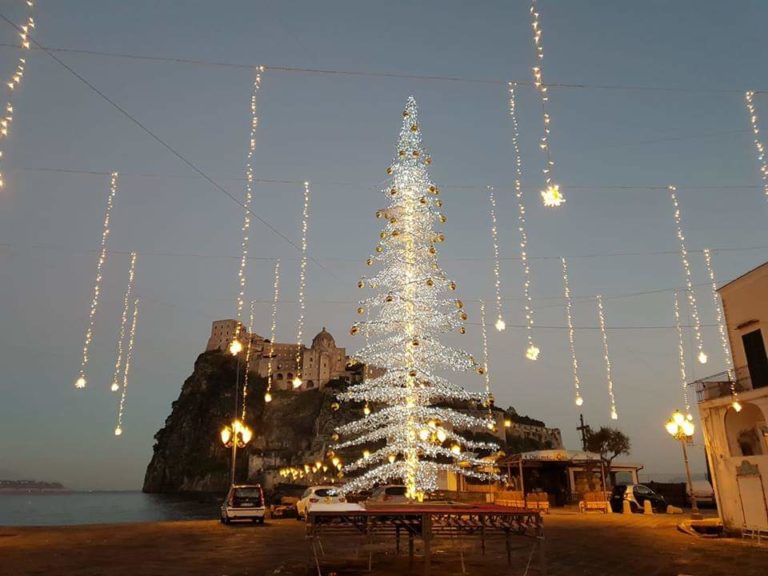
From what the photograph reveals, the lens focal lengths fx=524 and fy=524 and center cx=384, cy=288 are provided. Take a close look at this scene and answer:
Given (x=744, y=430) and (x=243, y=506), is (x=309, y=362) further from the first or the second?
(x=744, y=430)

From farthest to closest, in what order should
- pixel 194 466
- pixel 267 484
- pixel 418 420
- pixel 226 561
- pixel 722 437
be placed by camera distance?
1. pixel 194 466
2. pixel 267 484
3. pixel 418 420
4. pixel 722 437
5. pixel 226 561

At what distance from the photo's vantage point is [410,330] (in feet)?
63.5

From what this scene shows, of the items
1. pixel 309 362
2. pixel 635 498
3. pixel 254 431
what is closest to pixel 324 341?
pixel 309 362

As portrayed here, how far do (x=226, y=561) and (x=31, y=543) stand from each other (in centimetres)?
623

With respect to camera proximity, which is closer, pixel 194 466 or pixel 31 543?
pixel 31 543

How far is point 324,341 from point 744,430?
366 feet

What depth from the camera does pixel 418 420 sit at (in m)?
19.8

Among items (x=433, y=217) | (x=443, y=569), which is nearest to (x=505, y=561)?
(x=443, y=569)

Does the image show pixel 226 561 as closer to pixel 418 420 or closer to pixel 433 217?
pixel 418 420

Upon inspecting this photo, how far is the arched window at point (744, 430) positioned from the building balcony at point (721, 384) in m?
0.63

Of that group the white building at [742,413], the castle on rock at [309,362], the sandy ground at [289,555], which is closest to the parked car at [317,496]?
the sandy ground at [289,555]

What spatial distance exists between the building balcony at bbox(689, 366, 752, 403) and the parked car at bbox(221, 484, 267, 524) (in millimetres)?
15299

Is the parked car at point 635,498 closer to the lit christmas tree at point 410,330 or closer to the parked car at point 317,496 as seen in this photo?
the lit christmas tree at point 410,330

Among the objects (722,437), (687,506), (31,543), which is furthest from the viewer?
(687,506)
